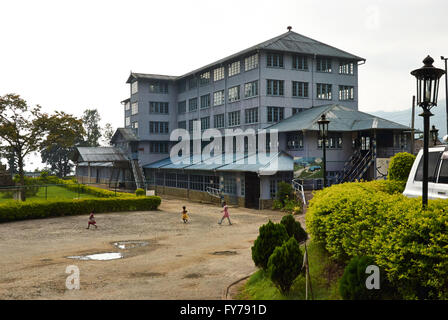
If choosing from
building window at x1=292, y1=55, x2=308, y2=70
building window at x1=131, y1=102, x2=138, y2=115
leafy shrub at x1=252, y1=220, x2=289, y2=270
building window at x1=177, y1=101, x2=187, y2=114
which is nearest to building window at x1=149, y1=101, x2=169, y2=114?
building window at x1=177, y1=101, x2=187, y2=114

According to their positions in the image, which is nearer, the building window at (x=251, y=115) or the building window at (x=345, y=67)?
the building window at (x=251, y=115)

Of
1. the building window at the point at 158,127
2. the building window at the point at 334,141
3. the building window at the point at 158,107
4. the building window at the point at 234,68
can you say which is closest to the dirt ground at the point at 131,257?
the building window at the point at 334,141

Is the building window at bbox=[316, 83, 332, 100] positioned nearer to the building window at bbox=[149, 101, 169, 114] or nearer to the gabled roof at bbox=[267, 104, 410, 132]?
the gabled roof at bbox=[267, 104, 410, 132]

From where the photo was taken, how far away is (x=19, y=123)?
42.4 metres

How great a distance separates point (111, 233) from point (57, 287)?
35.7ft

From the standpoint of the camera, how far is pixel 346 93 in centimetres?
4588

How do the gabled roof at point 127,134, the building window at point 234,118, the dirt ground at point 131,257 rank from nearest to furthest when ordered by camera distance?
the dirt ground at point 131,257
the building window at point 234,118
the gabled roof at point 127,134

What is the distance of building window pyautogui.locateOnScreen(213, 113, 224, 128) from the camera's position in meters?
48.5

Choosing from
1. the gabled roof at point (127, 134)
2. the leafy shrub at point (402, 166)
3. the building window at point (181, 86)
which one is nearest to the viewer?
the leafy shrub at point (402, 166)

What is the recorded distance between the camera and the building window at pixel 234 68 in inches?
1794

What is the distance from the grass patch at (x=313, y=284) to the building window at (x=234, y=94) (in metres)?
34.6

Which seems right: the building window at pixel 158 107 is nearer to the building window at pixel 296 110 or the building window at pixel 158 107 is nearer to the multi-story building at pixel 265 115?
the multi-story building at pixel 265 115

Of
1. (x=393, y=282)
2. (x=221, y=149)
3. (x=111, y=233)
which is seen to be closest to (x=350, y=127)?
(x=221, y=149)
